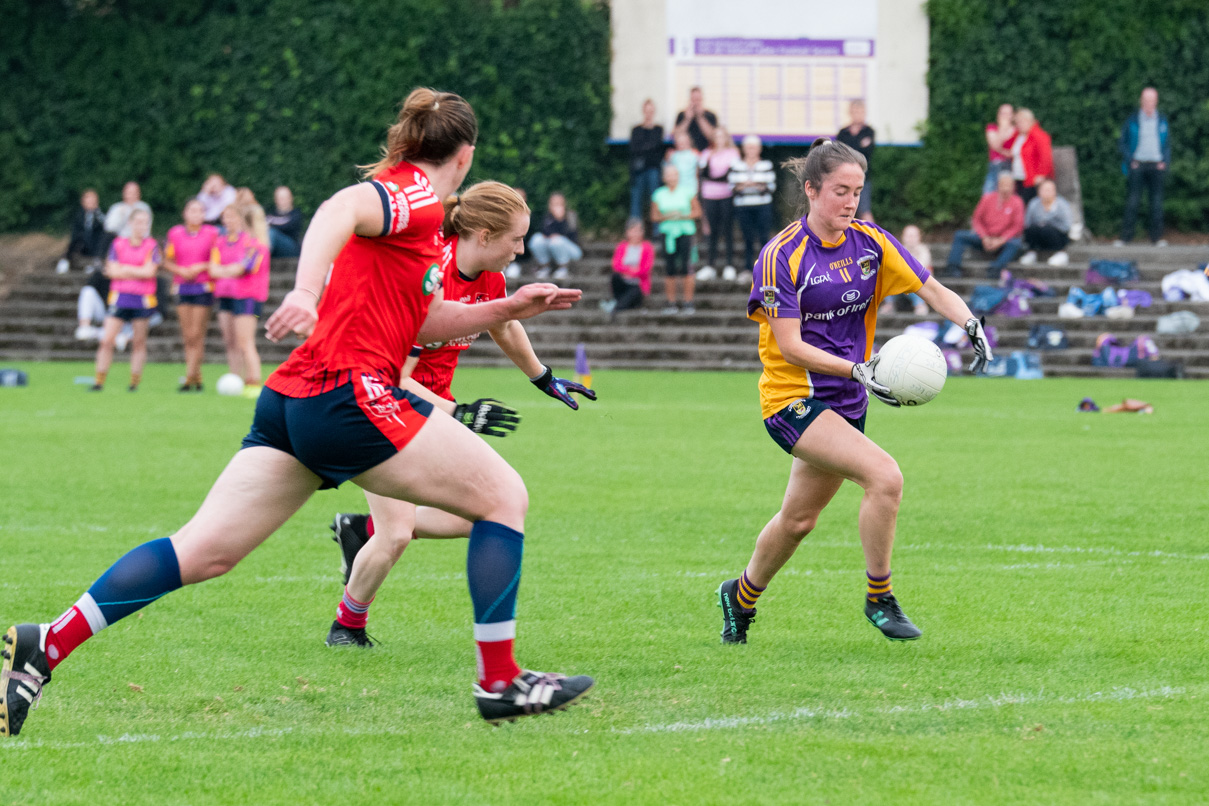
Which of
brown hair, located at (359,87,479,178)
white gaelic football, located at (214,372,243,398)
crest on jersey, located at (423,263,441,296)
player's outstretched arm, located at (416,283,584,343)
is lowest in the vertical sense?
white gaelic football, located at (214,372,243,398)

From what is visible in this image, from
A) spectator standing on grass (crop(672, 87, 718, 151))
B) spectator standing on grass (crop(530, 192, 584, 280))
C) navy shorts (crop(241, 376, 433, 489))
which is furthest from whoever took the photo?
spectator standing on grass (crop(530, 192, 584, 280))

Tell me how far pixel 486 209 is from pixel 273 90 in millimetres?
23549

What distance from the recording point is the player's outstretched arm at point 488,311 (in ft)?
14.0

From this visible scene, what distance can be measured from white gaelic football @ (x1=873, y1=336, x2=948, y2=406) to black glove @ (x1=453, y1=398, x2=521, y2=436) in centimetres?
137

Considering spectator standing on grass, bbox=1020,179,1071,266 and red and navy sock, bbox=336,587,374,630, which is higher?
spectator standing on grass, bbox=1020,179,1071,266

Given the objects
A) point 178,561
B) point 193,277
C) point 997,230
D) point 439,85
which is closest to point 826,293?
point 178,561

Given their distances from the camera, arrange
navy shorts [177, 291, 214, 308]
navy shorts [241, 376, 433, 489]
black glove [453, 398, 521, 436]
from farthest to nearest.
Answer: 1. navy shorts [177, 291, 214, 308]
2. black glove [453, 398, 521, 436]
3. navy shorts [241, 376, 433, 489]

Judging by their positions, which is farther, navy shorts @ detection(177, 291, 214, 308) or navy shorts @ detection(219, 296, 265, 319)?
navy shorts @ detection(177, 291, 214, 308)

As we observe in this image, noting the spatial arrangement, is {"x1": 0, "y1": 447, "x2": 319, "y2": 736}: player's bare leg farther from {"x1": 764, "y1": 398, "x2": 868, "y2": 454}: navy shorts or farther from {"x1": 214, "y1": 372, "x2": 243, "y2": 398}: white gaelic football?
{"x1": 214, "y1": 372, "x2": 243, "y2": 398}: white gaelic football

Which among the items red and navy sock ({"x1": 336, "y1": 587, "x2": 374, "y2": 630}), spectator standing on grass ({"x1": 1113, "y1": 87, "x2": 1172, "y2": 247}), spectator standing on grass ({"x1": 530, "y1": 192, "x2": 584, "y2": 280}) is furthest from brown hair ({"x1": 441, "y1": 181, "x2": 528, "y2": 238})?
spectator standing on grass ({"x1": 1113, "y1": 87, "x2": 1172, "y2": 247})

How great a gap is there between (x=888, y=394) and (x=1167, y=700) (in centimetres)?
142

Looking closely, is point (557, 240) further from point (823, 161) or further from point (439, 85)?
point (823, 161)

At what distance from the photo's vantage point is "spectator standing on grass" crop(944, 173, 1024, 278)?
70.1 feet

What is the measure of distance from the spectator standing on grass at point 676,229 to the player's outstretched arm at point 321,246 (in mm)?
17476
